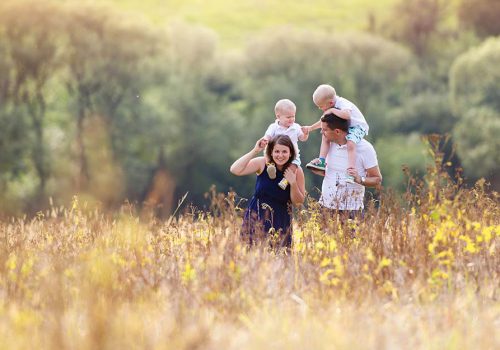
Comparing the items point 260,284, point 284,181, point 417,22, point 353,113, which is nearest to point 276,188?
point 284,181

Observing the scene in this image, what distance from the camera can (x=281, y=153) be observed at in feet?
25.0

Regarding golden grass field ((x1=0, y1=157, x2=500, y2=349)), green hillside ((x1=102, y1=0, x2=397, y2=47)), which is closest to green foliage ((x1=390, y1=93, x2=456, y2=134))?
green hillside ((x1=102, y1=0, x2=397, y2=47))

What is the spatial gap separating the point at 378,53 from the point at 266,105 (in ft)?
22.2

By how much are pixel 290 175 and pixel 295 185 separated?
10 cm

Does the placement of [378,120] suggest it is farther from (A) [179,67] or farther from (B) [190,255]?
(B) [190,255]

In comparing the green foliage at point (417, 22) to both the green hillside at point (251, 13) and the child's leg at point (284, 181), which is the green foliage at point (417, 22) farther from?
the child's leg at point (284, 181)

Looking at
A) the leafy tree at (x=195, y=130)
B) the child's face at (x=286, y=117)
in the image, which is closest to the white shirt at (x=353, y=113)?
the child's face at (x=286, y=117)

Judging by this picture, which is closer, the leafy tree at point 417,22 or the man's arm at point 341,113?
the man's arm at point 341,113

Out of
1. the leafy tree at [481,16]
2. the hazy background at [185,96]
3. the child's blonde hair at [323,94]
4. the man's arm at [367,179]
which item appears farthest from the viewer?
the leafy tree at [481,16]

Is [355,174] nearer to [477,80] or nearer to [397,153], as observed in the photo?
[397,153]

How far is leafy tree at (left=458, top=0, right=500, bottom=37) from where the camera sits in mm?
50531

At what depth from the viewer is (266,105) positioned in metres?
43.8

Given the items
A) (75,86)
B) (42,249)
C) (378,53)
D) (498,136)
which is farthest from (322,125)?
(378,53)

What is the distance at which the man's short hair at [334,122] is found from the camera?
816 centimetres
